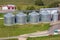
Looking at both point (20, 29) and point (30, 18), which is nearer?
point (20, 29)

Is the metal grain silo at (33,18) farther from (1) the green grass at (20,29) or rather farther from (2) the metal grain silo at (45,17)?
(1) the green grass at (20,29)

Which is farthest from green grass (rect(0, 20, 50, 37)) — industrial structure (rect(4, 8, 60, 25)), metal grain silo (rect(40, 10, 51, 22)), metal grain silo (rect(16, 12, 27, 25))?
metal grain silo (rect(40, 10, 51, 22))

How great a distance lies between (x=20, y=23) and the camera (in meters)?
18.6

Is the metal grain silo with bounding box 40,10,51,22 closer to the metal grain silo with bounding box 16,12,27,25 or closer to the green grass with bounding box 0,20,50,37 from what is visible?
the green grass with bounding box 0,20,50,37

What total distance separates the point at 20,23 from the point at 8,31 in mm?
2971

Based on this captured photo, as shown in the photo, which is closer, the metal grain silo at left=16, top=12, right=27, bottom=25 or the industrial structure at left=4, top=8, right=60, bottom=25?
the industrial structure at left=4, top=8, right=60, bottom=25

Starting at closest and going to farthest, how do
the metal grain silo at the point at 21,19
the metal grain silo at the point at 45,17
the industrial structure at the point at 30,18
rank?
the industrial structure at the point at 30,18 < the metal grain silo at the point at 21,19 < the metal grain silo at the point at 45,17

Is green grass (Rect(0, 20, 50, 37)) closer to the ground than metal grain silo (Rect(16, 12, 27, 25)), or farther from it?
closer to the ground

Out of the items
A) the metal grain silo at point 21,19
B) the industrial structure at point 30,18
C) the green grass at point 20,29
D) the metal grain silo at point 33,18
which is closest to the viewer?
the green grass at point 20,29

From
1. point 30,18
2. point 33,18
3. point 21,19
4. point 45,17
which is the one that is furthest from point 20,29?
point 45,17

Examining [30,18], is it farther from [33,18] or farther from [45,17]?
[45,17]

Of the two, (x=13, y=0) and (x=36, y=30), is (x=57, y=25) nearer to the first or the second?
(x=36, y=30)

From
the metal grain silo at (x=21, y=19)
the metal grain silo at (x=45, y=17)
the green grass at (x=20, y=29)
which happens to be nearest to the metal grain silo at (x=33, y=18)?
the metal grain silo at (x=45, y=17)

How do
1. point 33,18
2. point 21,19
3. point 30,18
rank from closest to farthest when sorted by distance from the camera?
point 21,19, point 33,18, point 30,18
